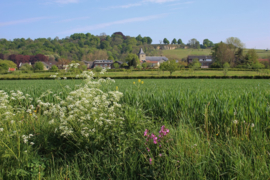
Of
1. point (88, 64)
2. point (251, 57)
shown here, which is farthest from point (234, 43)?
point (88, 64)

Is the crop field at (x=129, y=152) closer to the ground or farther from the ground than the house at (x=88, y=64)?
closer to the ground

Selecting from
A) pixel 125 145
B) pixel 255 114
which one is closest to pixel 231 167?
pixel 125 145

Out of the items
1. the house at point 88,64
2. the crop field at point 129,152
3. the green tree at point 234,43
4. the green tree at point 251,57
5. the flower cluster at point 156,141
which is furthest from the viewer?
the house at point 88,64

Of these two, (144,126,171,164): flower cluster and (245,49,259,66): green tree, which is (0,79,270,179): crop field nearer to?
(144,126,171,164): flower cluster

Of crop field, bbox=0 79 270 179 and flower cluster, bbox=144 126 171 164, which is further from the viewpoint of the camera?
flower cluster, bbox=144 126 171 164

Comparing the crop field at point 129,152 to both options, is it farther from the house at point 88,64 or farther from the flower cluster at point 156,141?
the house at point 88,64

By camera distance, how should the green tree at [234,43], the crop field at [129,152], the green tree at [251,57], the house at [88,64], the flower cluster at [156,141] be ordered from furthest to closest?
the house at [88,64] → the green tree at [234,43] → the green tree at [251,57] → the flower cluster at [156,141] → the crop field at [129,152]

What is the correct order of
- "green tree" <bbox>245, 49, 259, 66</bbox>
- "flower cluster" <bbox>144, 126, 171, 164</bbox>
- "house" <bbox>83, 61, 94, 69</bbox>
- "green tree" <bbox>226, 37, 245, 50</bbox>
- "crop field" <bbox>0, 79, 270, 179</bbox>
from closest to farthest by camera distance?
"crop field" <bbox>0, 79, 270, 179</bbox>
"flower cluster" <bbox>144, 126, 171, 164</bbox>
"green tree" <bbox>245, 49, 259, 66</bbox>
"green tree" <bbox>226, 37, 245, 50</bbox>
"house" <bbox>83, 61, 94, 69</bbox>

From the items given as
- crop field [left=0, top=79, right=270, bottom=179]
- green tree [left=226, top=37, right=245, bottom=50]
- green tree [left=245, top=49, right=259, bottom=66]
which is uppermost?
green tree [left=226, top=37, right=245, bottom=50]

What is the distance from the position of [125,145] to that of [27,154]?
179 cm

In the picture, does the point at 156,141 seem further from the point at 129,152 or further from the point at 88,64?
the point at 88,64

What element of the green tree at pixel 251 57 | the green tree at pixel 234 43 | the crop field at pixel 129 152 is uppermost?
the green tree at pixel 234 43

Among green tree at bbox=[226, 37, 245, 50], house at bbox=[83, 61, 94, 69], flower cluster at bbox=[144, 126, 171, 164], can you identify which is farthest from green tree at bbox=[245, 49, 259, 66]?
house at bbox=[83, 61, 94, 69]

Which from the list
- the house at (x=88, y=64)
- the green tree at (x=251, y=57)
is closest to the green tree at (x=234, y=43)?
the green tree at (x=251, y=57)
